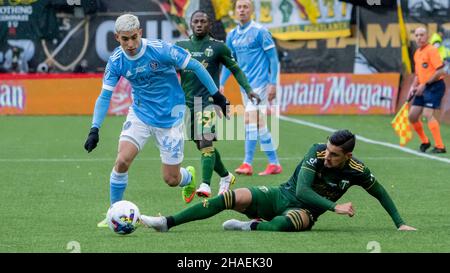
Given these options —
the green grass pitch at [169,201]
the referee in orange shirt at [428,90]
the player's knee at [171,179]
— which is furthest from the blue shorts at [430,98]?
the player's knee at [171,179]

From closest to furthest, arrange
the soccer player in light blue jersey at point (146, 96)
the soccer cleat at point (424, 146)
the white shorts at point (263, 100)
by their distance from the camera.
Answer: the soccer player in light blue jersey at point (146, 96)
the white shorts at point (263, 100)
the soccer cleat at point (424, 146)

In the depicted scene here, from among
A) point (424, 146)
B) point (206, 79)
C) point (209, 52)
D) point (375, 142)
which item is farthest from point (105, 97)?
point (375, 142)

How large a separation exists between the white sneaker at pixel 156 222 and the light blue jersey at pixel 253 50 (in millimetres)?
6332

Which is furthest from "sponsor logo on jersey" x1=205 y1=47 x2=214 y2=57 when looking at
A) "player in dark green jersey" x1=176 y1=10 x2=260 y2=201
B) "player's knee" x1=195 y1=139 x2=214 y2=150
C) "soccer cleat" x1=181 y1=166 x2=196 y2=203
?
"soccer cleat" x1=181 y1=166 x2=196 y2=203

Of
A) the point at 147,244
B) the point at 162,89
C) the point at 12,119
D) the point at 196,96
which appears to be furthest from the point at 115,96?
the point at 147,244

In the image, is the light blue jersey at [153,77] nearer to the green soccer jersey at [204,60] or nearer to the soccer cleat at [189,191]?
the soccer cleat at [189,191]

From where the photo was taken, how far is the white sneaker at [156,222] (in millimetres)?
9523

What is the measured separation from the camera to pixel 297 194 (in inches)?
372

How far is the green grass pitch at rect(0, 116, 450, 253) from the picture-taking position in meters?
8.84

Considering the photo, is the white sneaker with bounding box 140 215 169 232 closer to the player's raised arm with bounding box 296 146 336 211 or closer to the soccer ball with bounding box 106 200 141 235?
the soccer ball with bounding box 106 200 141 235

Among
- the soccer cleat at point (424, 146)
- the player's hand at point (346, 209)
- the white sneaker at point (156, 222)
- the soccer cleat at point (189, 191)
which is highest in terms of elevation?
the player's hand at point (346, 209)

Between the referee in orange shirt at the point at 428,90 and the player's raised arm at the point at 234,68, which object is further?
the referee in orange shirt at the point at 428,90

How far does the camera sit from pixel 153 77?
1053cm

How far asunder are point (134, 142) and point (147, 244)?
195 centimetres
